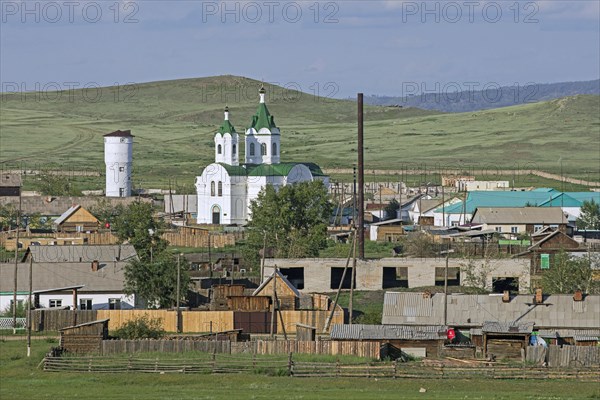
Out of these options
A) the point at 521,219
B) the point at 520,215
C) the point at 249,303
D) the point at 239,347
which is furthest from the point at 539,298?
the point at 520,215

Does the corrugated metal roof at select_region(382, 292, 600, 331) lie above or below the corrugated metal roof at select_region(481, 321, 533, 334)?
above

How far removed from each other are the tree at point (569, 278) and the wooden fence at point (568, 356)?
12.9 m

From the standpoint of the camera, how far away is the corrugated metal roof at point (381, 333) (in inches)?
1715

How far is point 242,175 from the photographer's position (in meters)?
96.6

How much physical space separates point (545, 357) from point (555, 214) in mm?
44939

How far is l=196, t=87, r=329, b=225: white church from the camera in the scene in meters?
96.2

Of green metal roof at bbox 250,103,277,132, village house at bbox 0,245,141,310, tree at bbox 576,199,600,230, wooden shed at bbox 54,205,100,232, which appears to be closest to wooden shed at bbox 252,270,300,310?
village house at bbox 0,245,141,310

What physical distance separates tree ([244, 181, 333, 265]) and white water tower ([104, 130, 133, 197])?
28.6m

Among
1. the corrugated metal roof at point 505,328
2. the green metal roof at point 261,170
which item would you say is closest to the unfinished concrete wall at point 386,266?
the corrugated metal roof at point 505,328

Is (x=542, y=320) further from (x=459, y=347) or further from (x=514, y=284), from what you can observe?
(x=514, y=284)

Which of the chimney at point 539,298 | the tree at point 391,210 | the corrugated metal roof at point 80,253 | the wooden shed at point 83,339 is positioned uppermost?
the tree at point 391,210

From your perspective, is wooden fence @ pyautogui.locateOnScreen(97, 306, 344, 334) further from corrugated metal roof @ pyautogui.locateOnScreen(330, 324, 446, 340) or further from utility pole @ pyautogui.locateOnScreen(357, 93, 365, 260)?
utility pole @ pyautogui.locateOnScreen(357, 93, 365, 260)

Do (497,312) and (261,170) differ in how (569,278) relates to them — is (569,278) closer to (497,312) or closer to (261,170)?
(497,312)

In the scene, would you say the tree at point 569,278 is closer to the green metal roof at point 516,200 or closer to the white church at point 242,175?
the green metal roof at point 516,200
